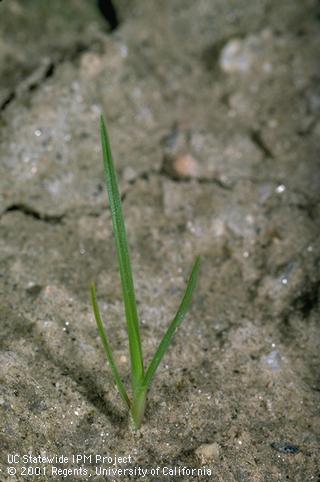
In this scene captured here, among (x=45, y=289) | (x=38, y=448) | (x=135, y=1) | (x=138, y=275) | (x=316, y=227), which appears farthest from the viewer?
(x=135, y=1)

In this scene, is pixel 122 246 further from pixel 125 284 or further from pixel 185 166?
pixel 185 166

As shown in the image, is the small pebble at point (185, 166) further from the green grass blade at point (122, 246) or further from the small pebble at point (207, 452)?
the small pebble at point (207, 452)

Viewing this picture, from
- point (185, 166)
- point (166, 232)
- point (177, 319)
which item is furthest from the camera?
point (185, 166)

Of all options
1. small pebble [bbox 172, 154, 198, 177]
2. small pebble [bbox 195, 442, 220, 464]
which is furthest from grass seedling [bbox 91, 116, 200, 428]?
small pebble [bbox 172, 154, 198, 177]

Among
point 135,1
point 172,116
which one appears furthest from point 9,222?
point 135,1

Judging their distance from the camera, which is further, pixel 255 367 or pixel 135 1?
Answer: pixel 135 1

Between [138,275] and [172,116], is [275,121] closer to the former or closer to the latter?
[172,116]

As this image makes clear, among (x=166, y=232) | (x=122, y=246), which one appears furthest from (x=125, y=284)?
(x=166, y=232)

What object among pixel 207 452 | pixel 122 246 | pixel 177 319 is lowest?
pixel 207 452
